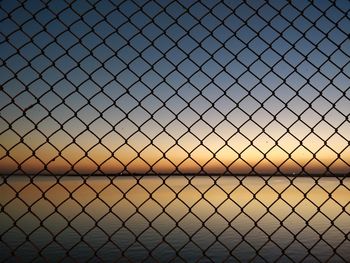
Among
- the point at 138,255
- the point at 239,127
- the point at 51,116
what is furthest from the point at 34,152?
the point at 138,255

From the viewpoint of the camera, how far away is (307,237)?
31344 millimetres

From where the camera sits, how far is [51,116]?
274cm

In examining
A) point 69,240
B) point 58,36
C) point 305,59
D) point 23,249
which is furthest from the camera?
point 69,240

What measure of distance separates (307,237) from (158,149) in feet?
104

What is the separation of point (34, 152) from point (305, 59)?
7.74 ft

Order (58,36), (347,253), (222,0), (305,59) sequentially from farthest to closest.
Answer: (347,253) < (305,59) < (222,0) < (58,36)

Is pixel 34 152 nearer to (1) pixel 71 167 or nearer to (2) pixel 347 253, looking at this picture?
(1) pixel 71 167

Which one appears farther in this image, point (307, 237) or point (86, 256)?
point (307, 237)

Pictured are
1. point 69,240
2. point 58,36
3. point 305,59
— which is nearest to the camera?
point 58,36

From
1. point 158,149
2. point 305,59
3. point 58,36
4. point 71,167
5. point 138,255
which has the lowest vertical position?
point 138,255

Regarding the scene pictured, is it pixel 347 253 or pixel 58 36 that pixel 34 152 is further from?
pixel 347 253

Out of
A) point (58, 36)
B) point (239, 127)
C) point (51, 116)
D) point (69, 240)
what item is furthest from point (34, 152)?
point (69, 240)

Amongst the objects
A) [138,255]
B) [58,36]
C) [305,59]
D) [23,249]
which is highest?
[305,59]

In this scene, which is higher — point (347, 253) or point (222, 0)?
point (222, 0)
